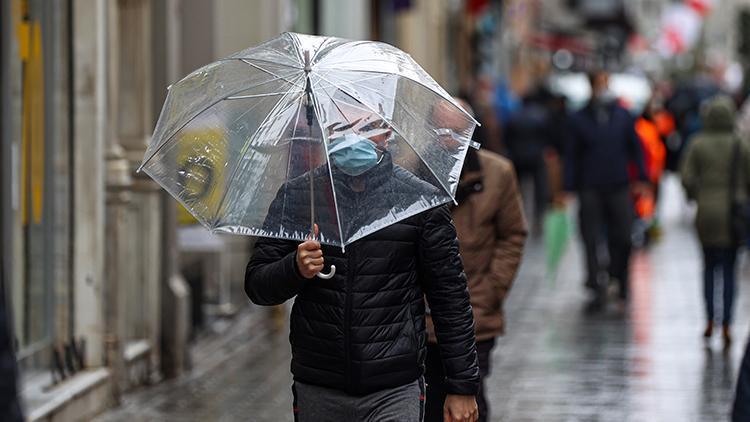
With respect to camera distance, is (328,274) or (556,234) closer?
(328,274)

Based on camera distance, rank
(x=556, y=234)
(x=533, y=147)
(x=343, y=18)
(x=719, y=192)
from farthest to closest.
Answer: (x=533, y=147) → (x=343, y=18) → (x=556, y=234) → (x=719, y=192)

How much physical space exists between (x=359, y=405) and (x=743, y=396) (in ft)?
4.90

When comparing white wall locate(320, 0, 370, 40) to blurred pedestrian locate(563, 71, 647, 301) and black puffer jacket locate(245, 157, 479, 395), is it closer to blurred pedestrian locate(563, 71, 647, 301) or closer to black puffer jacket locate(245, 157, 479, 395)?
blurred pedestrian locate(563, 71, 647, 301)

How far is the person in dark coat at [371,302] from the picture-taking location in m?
4.98

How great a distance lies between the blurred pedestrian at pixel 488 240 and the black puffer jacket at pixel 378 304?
1551 millimetres

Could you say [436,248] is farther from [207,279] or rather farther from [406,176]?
[207,279]

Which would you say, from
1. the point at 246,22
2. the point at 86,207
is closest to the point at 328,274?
the point at 86,207

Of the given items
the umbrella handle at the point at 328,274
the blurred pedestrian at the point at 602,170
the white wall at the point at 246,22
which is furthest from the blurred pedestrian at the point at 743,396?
the white wall at the point at 246,22

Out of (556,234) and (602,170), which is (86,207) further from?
(556,234)

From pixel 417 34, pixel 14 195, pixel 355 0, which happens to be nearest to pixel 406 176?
pixel 14 195

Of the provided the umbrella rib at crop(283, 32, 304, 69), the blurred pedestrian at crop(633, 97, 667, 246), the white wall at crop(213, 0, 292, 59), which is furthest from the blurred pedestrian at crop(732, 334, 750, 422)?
the blurred pedestrian at crop(633, 97, 667, 246)

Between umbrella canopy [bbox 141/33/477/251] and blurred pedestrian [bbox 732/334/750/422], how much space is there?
1.36 meters

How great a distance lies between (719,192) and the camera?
11.5 metres

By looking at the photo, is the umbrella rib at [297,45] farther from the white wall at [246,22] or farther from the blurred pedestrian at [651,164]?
the blurred pedestrian at [651,164]
